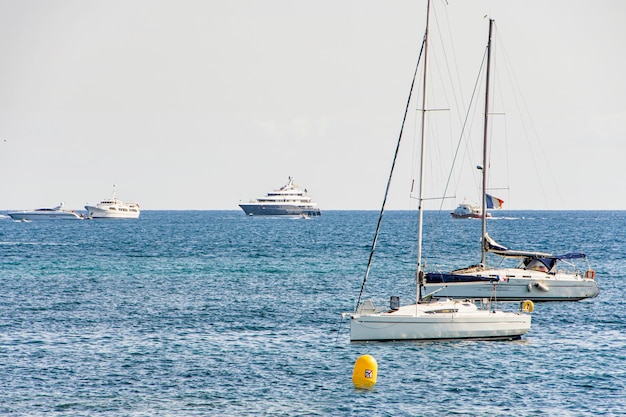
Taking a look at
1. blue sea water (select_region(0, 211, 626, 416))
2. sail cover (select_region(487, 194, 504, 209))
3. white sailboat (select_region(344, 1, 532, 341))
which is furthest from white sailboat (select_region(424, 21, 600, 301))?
white sailboat (select_region(344, 1, 532, 341))

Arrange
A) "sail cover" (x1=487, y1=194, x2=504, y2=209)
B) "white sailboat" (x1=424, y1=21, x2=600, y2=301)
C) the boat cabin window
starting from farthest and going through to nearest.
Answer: "sail cover" (x1=487, y1=194, x2=504, y2=209)
the boat cabin window
"white sailboat" (x1=424, y1=21, x2=600, y2=301)

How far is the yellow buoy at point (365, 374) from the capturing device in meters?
36.3

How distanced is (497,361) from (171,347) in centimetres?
1604

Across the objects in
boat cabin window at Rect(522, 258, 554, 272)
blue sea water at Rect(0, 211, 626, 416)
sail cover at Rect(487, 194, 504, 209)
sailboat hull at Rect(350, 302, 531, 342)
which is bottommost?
blue sea water at Rect(0, 211, 626, 416)

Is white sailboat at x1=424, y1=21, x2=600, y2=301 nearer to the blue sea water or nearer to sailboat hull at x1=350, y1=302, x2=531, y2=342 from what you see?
the blue sea water

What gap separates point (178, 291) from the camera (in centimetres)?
6688

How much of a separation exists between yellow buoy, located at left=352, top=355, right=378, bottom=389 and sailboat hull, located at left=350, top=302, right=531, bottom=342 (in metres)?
6.60

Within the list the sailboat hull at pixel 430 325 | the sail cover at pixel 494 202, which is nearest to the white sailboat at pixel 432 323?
the sailboat hull at pixel 430 325

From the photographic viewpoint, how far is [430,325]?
4334 cm

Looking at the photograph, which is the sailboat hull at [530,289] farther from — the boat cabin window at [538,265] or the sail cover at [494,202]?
the sail cover at [494,202]

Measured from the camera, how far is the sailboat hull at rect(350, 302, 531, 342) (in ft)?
142

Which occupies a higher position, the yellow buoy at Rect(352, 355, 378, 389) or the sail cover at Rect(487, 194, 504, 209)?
the sail cover at Rect(487, 194, 504, 209)

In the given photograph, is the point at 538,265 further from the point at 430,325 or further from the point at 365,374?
the point at 365,374

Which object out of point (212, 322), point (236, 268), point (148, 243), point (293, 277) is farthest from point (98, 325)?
point (148, 243)
